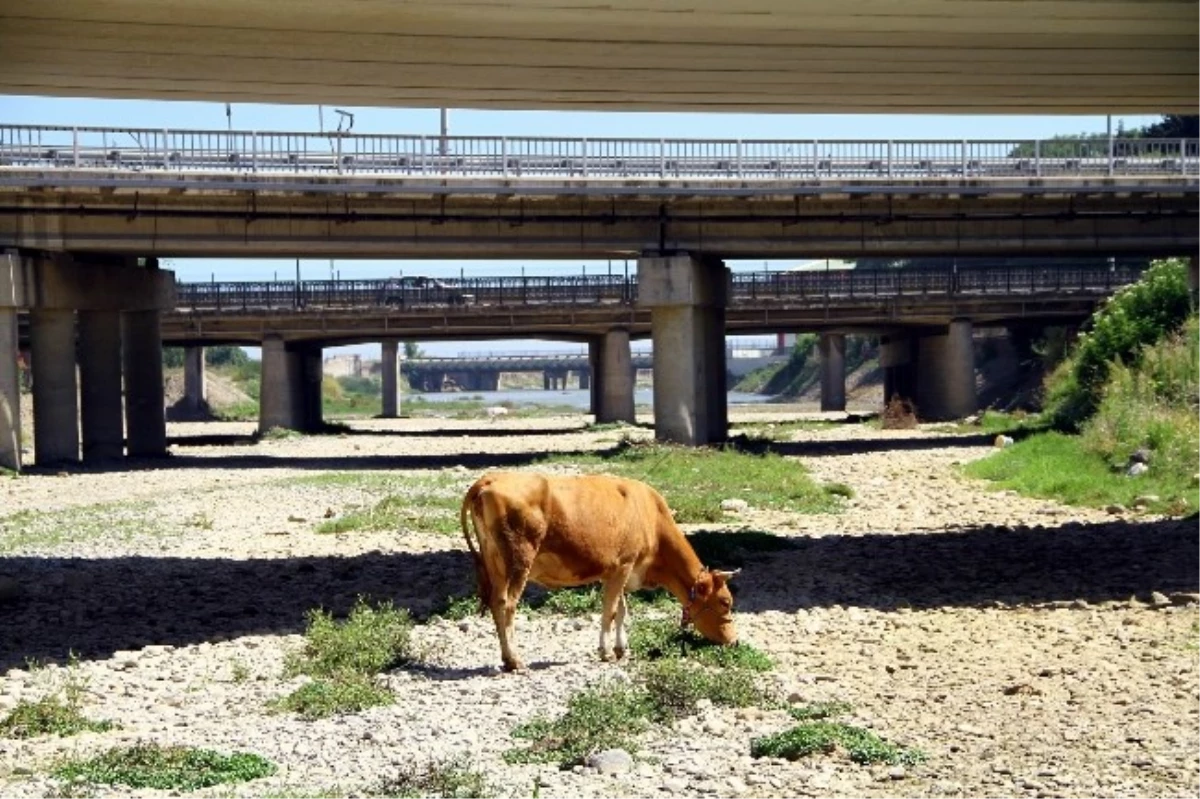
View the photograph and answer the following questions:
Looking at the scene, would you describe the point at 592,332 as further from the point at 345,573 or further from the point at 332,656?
the point at 332,656

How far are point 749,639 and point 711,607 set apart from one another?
5.10 feet

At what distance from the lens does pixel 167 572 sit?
21.9 metres

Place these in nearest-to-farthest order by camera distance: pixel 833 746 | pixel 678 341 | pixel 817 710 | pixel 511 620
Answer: pixel 833 746, pixel 817 710, pixel 511 620, pixel 678 341

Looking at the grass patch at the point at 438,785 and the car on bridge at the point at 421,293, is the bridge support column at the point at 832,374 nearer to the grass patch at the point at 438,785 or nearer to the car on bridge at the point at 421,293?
the car on bridge at the point at 421,293

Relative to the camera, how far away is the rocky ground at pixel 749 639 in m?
11.3

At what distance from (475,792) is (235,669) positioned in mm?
4899

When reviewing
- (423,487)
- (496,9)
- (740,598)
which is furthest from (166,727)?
(423,487)

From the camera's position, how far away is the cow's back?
14.2 meters

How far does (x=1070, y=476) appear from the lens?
3338 centimetres

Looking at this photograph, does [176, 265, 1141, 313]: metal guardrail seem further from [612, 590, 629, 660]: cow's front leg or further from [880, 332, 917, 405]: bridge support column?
[612, 590, 629, 660]: cow's front leg

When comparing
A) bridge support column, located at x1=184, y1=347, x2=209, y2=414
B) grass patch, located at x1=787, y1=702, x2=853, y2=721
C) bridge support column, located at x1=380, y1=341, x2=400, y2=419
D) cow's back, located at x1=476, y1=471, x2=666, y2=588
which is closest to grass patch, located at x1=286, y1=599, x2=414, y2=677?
cow's back, located at x1=476, y1=471, x2=666, y2=588

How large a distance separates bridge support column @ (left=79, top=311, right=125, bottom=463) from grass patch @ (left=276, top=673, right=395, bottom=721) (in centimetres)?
3814

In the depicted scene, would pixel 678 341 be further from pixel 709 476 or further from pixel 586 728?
pixel 586 728

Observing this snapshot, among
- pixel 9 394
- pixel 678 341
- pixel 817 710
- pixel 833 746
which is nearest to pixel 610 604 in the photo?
pixel 817 710
